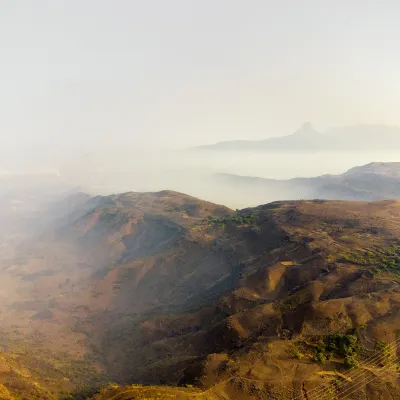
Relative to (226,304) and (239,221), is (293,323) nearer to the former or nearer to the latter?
(226,304)

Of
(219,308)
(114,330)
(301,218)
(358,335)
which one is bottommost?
(114,330)

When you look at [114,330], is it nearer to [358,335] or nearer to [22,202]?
[358,335]

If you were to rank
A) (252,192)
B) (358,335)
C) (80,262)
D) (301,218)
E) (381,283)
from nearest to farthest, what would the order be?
(358,335), (381,283), (301,218), (80,262), (252,192)

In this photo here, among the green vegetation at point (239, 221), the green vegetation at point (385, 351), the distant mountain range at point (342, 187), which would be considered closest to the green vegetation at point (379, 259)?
the green vegetation at point (385, 351)

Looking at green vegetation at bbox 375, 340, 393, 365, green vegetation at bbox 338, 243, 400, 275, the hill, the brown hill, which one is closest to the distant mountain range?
the hill

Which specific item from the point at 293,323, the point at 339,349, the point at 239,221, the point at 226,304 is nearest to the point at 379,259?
the point at 293,323

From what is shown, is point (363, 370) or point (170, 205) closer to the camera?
point (363, 370)

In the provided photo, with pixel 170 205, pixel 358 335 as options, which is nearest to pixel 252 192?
pixel 170 205

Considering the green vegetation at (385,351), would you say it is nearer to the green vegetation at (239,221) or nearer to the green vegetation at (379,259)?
the green vegetation at (379,259)

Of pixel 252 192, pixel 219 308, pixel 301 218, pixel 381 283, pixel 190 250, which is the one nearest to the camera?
pixel 381 283
